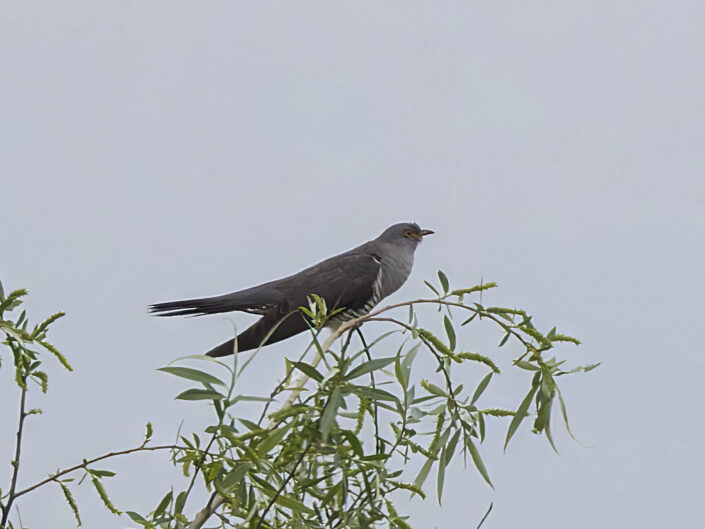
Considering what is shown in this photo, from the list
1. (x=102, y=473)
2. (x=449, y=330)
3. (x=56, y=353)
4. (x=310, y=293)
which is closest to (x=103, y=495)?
(x=102, y=473)

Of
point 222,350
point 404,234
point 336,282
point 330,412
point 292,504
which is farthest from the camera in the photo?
point 404,234

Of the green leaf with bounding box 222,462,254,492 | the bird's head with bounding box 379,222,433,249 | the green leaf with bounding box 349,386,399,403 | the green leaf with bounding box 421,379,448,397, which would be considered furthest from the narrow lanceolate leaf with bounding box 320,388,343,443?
the bird's head with bounding box 379,222,433,249

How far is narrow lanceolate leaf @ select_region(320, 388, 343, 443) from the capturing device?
1.15 meters

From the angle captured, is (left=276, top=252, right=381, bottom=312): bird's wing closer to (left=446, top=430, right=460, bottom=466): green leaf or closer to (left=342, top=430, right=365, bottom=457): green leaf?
(left=446, top=430, right=460, bottom=466): green leaf

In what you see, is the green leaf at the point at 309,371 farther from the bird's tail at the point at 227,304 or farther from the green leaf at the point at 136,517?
the bird's tail at the point at 227,304

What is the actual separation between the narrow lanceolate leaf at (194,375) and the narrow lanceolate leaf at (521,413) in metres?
0.49

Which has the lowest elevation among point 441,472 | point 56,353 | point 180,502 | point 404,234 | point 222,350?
point 441,472

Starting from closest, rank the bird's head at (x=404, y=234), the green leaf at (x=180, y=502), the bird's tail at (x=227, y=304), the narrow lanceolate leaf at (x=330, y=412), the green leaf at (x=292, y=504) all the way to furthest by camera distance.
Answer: the narrow lanceolate leaf at (x=330, y=412) < the green leaf at (x=292, y=504) < the green leaf at (x=180, y=502) < the bird's tail at (x=227, y=304) < the bird's head at (x=404, y=234)

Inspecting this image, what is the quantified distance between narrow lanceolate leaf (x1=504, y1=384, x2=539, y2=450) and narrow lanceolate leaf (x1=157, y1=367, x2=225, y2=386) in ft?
1.61

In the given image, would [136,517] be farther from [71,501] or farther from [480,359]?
[480,359]

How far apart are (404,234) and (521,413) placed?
2.15 metres

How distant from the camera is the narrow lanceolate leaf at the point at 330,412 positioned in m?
1.15

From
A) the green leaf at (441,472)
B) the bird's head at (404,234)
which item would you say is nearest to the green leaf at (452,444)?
the green leaf at (441,472)

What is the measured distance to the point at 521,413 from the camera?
1.46 m
